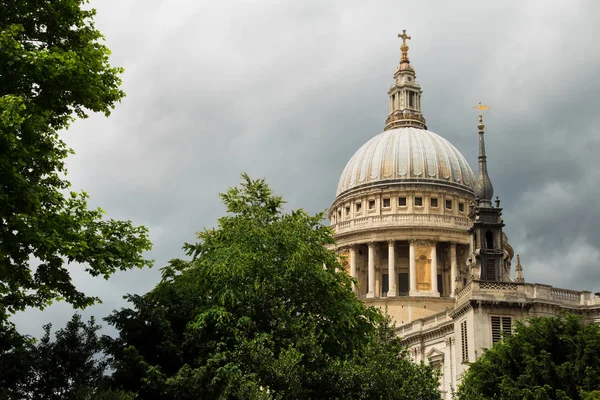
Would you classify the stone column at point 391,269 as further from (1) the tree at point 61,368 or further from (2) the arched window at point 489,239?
(1) the tree at point 61,368

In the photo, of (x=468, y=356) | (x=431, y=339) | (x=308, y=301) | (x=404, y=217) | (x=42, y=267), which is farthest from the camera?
(x=404, y=217)

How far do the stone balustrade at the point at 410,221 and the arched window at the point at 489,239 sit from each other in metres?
35.4

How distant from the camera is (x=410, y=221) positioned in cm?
10712

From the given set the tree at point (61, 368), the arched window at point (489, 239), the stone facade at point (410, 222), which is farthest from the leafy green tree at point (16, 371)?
the stone facade at point (410, 222)

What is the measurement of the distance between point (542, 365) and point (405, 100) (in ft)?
267

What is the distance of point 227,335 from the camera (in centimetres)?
4028

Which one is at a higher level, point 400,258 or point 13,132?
point 400,258

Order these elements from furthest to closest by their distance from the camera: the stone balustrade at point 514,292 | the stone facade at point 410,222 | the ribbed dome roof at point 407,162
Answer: the ribbed dome roof at point 407,162 < the stone facade at point 410,222 < the stone balustrade at point 514,292

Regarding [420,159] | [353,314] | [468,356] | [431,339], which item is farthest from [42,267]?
[420,159]

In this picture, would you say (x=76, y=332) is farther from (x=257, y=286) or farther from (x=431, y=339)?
(x=431, y=339)

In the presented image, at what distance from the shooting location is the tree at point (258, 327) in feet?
113

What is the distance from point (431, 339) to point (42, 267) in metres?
54.9

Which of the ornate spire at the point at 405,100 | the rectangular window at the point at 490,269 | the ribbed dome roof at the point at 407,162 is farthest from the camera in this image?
the ornate spire at the point at 405,100

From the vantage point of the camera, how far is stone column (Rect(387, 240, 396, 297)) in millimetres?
102787
